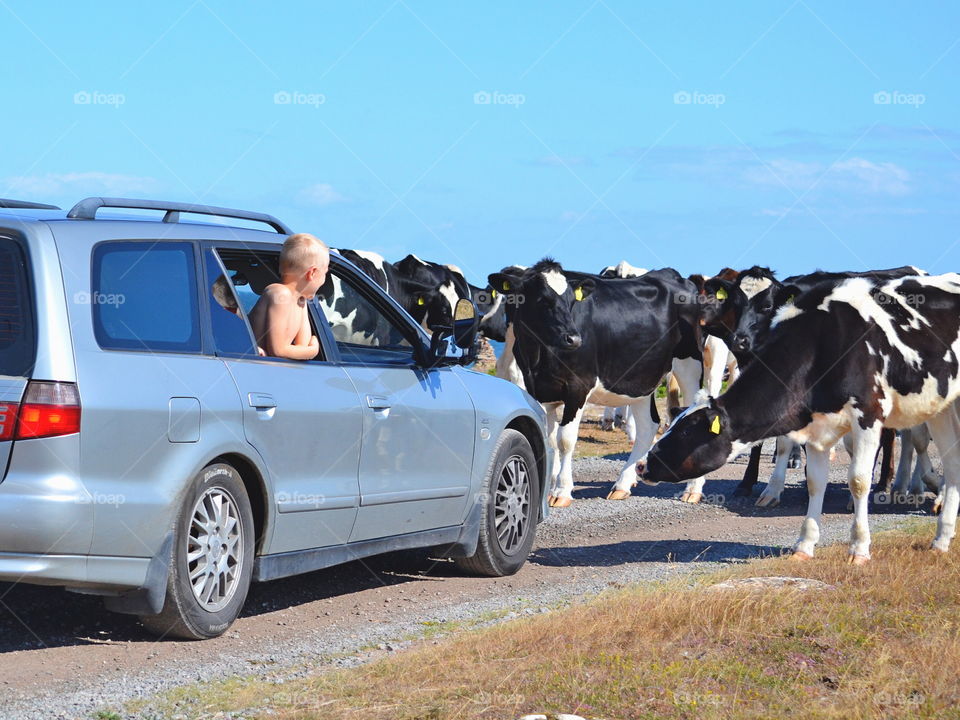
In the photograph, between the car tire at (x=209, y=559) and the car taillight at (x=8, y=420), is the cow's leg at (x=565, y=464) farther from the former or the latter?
the car taillight at (x=8, y=420)

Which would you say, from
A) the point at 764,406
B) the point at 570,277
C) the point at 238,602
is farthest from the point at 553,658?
the point at 570,277

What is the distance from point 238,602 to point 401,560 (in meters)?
2.87

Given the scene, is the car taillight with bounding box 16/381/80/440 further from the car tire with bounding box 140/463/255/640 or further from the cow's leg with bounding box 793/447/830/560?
the cow's leg with bounding box 793/447/830/560

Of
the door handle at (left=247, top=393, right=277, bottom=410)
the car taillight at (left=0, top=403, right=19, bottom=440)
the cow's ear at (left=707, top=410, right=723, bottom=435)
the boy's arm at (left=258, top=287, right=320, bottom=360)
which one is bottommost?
the car taillight at (left=0, top=403, right=19, bottom=440)

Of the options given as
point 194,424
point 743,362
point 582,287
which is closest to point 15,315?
point 194,424

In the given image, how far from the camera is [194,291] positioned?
718cm

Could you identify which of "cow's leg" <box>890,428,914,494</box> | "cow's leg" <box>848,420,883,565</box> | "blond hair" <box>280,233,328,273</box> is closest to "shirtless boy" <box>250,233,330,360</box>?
"blond hair" <box>280,233,328,273</box>

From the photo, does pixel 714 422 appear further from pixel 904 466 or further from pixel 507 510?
pixel 904 466

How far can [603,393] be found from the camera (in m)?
15.4

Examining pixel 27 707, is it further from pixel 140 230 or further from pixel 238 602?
pixel 140 230

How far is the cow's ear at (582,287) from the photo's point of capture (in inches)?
605

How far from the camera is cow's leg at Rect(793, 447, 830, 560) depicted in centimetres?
1034

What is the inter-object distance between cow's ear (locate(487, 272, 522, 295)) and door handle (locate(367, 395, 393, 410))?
24.9ft

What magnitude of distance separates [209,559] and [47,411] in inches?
49.4
